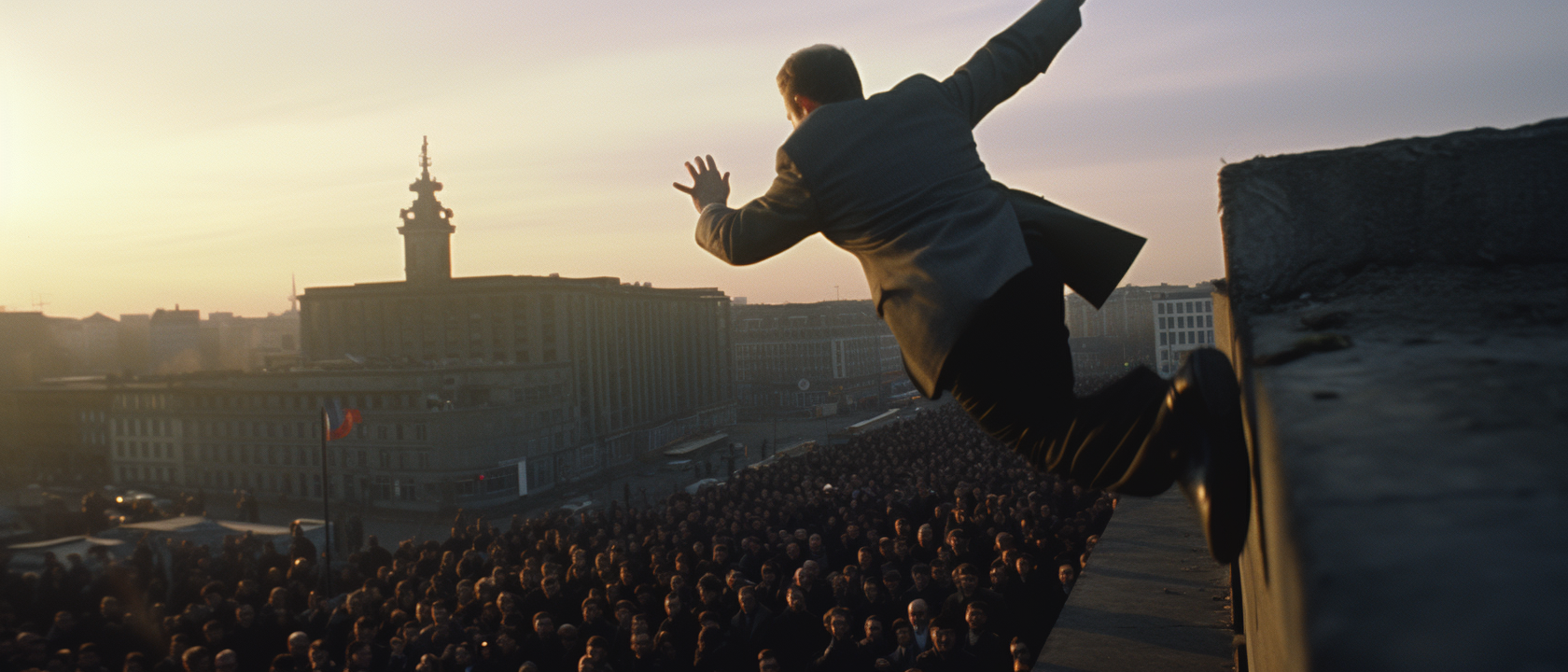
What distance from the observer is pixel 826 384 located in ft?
359

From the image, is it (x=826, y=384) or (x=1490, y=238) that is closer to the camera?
(x=1490, y=238)

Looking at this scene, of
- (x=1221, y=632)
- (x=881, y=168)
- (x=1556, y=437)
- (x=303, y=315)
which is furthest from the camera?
(x=303, y=315)

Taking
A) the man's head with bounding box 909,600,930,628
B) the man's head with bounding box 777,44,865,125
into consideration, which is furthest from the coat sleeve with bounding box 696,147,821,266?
the man's head with bounding box 909,600,930,628

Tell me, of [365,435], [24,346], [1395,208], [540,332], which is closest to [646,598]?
[1395,208]

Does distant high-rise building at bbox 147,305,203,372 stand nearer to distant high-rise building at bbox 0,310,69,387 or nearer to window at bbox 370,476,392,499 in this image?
distant high-rise building at bbox 0,310,69,387

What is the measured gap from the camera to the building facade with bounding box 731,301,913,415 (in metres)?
107

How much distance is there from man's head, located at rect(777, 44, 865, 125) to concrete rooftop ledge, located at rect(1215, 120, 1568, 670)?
0.93 m

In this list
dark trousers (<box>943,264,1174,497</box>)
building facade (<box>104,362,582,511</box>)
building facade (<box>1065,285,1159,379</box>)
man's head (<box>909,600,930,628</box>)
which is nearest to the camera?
dark trousers (<box>943,264,1174,497</box>)

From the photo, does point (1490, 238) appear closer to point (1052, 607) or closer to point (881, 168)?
point (881, 168)

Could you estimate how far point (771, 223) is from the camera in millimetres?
2225

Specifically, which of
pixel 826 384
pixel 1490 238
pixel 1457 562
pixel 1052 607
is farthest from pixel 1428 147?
pixel 826 384

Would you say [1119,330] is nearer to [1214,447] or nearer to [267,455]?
[267,455]

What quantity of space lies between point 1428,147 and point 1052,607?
643 centimetres

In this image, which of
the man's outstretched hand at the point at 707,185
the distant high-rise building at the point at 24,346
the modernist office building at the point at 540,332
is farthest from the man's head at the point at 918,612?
the distant high-rise building at the point at 24,346
